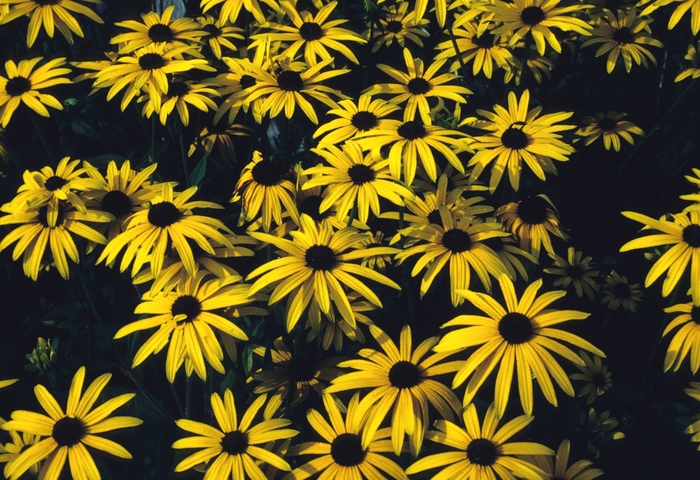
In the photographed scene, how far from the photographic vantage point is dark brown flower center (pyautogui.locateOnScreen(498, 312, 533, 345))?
69.9 inches

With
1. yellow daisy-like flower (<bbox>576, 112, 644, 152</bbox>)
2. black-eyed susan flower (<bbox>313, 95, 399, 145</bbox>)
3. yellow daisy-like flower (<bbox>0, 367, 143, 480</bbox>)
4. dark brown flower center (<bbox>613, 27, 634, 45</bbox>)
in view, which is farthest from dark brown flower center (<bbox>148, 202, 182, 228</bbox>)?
dark brown flower center (<bbox>613, 27, 634, 45</bbox>)

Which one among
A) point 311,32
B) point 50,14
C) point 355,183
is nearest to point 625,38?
point 311,32

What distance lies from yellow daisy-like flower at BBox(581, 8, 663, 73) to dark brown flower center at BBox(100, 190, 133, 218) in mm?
1986

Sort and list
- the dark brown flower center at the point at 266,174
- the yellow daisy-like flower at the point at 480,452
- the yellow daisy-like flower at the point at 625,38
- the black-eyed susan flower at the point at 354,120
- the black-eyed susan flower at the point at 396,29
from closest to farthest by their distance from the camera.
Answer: the yellow daisy-like flower at the point at 480,452 < the dark brown flower center at the point at 266,174 < the black-eyed susan flower at the point at 354,120 < the yellow daisy-like flower at the point at 625,38 < the black-eyed susan flower at the point at 396,29

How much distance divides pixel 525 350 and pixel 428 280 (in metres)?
0.34

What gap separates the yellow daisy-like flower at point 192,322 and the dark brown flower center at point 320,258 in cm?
16

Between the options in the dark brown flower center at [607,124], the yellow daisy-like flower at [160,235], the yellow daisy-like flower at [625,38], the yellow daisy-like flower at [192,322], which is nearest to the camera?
the yellow daisy-like flower at [192,322]

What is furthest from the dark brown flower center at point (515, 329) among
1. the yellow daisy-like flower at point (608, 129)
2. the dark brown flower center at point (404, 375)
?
the yellow daisy-like flower at point (608, 129)

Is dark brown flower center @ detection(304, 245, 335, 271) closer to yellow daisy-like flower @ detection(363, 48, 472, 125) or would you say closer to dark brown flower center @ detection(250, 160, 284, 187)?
dark brown flower center @ detection(250, 160, 284, 187)

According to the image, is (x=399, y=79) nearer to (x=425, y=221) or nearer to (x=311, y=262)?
(x=425, y=221)

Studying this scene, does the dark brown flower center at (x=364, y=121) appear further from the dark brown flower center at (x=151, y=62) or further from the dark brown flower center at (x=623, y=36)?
the dark brown flower center at (x=623, y=36)

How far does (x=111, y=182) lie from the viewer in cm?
220

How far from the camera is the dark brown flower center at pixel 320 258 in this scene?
6.18 feet

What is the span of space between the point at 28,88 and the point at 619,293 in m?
2.34
